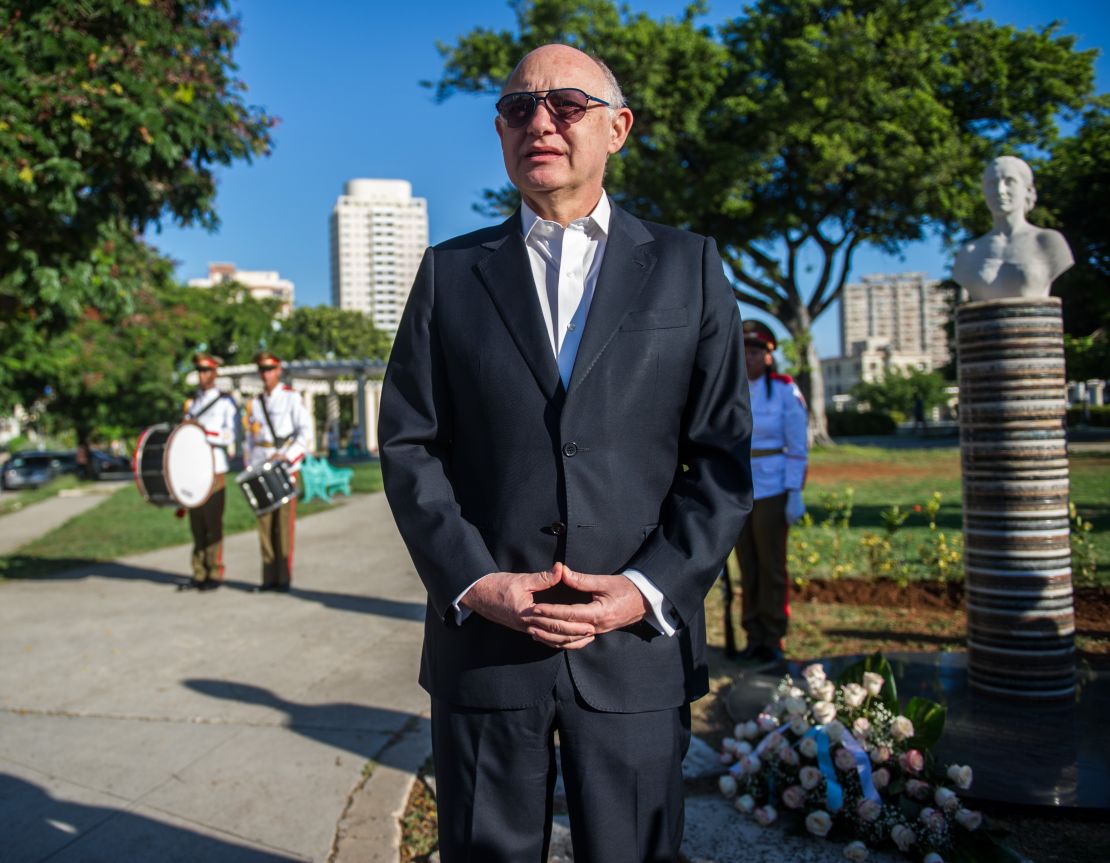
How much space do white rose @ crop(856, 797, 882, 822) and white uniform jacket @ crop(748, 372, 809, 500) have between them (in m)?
2.57

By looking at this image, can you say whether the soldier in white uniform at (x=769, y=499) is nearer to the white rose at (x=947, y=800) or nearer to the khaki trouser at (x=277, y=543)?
the white rose at (x=947, y=800)

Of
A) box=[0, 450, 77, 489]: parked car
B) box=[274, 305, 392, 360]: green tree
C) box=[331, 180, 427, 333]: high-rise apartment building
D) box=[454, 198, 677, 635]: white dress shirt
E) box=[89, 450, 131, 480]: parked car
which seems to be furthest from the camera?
box=[274, 305, 392, 360]: green tree

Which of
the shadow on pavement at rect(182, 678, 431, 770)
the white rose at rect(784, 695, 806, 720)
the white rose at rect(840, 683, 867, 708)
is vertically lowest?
the shadow on pavement at rect(182, 678, 431, 770)

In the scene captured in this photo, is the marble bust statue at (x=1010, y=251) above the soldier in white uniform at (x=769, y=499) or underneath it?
above

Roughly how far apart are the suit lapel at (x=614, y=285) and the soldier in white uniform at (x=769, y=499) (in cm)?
348

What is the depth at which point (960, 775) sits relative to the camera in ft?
10.2

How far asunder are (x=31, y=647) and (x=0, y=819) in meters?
3.00

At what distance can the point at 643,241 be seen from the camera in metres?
2.07

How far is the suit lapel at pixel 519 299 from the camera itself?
6.31ft

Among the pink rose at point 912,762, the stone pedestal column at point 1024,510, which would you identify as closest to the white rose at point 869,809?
the pink rose at point 912,762

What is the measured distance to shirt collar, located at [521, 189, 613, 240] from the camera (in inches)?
81.0

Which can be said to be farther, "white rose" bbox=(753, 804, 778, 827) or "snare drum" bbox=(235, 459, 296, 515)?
"snare drum" bbox=(235, 459, 296, 515)

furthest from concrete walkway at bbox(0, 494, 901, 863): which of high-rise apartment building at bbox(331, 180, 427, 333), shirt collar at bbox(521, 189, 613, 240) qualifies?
high-rise apartment building at bbox(331, 180, 427, 333)

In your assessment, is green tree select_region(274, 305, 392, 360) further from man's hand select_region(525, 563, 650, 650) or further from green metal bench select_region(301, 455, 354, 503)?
man's hand select_region(525, 563, 650, 650)
